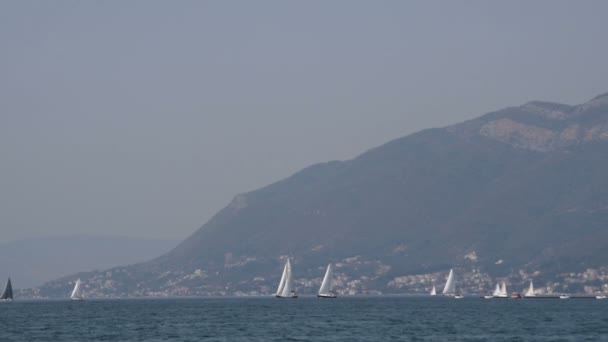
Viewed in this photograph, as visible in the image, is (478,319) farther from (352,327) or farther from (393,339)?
(393,339)

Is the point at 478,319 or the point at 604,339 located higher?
the point at 478,319

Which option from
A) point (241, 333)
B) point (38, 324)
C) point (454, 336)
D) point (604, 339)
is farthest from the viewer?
point (38, 324)

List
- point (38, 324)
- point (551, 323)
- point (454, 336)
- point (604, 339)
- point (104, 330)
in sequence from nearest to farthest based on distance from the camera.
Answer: point (604, 339) → point (454, 336) → point (104, 330) → point (551, 323) → point (38, 324)

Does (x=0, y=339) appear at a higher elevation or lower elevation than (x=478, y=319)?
lower

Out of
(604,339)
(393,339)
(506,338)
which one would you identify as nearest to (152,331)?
(393,339)

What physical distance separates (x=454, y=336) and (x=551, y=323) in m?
40.0

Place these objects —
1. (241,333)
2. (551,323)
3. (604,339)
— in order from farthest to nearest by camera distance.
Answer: (551,323), (241,333), (604,339)

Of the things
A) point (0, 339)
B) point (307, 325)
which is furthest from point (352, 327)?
point (0, 339)

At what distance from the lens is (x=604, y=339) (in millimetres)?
134875

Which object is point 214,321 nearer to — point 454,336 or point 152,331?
point 152,331

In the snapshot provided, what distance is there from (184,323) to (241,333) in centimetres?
3788

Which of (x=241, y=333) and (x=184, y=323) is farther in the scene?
(x=184, y=323)

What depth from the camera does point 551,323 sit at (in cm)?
17938

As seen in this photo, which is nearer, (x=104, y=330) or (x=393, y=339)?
(x=393, y=339)
